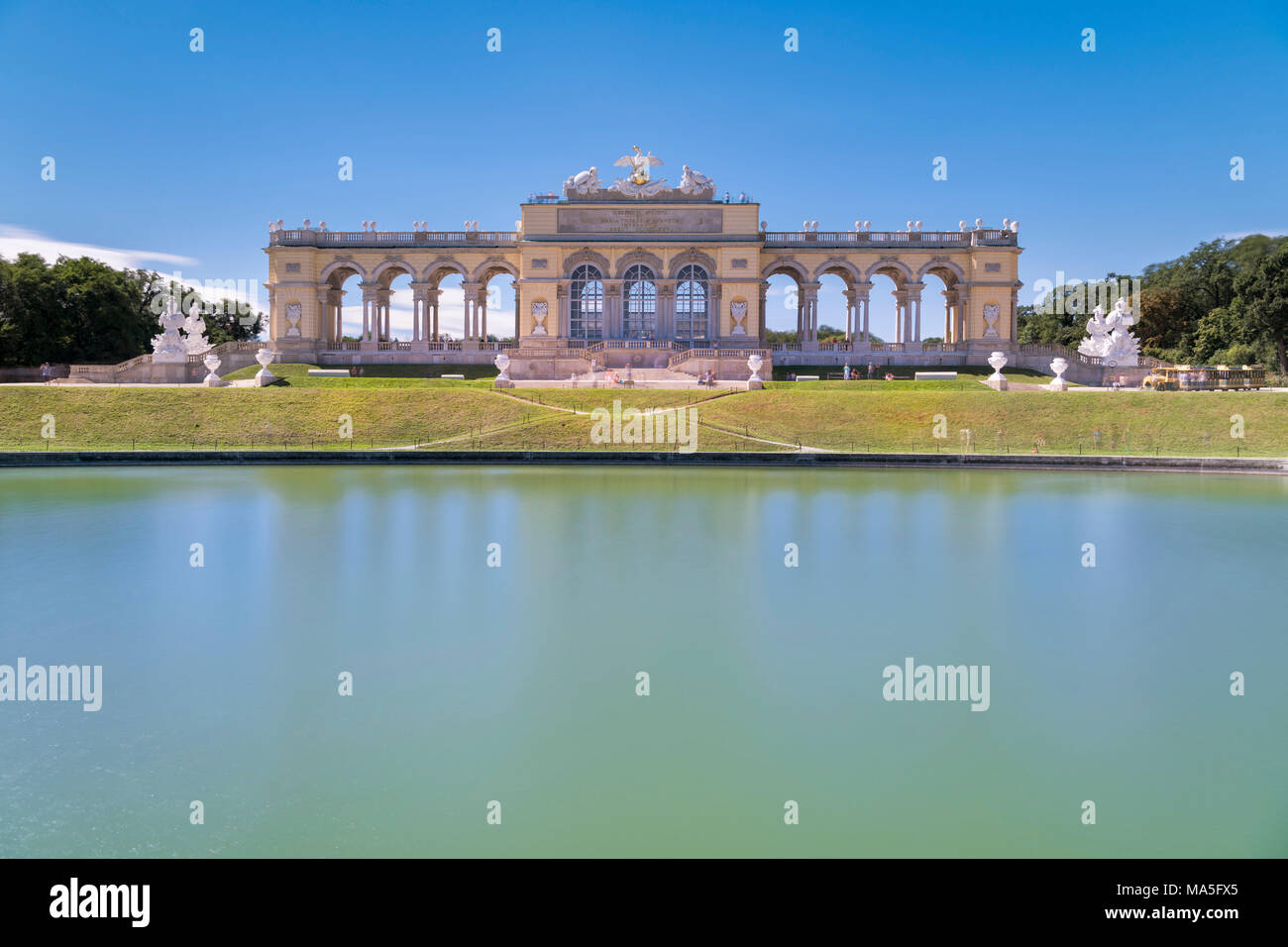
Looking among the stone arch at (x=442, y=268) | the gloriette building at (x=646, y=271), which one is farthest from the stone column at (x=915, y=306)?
the stone arch at (x=442, y=268)

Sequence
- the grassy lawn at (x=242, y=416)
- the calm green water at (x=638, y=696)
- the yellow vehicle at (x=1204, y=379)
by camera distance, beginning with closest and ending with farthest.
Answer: the calm green water at (x=638, y=696) < the grassy lawn at (x=242, y=416) < the yellow vehicle at (x=1204, y=379)

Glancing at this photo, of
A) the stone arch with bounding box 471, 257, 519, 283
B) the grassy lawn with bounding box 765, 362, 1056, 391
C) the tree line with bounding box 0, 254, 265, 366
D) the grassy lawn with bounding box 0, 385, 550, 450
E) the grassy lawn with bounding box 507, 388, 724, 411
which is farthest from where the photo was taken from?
the stone arch with bounding box 471, 257, 519, 283

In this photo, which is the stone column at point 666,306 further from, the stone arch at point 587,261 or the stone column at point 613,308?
the stone arch at point 587,261

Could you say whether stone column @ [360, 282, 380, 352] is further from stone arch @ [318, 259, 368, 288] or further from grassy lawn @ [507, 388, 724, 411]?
grassy lawn @ [507, 388, 724, 411]

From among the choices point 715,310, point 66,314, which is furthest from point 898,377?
point 66,314

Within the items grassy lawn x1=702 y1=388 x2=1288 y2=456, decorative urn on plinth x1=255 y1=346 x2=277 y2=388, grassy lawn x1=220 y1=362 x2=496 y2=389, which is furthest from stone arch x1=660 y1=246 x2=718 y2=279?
decorative urn on plinth x1=255 y1=346 x2=277 y2=388

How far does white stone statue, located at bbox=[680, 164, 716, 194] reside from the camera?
52.2 m

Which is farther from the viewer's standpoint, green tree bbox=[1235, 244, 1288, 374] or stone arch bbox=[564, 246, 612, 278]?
stone arch bbox=[564, 246, 612, 278]

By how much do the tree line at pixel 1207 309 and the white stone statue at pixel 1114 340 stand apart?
1021cm

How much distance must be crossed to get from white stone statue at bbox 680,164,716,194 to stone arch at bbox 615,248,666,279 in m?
4.26

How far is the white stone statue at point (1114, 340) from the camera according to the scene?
45.0 m

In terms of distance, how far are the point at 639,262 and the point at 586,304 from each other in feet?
13.5
